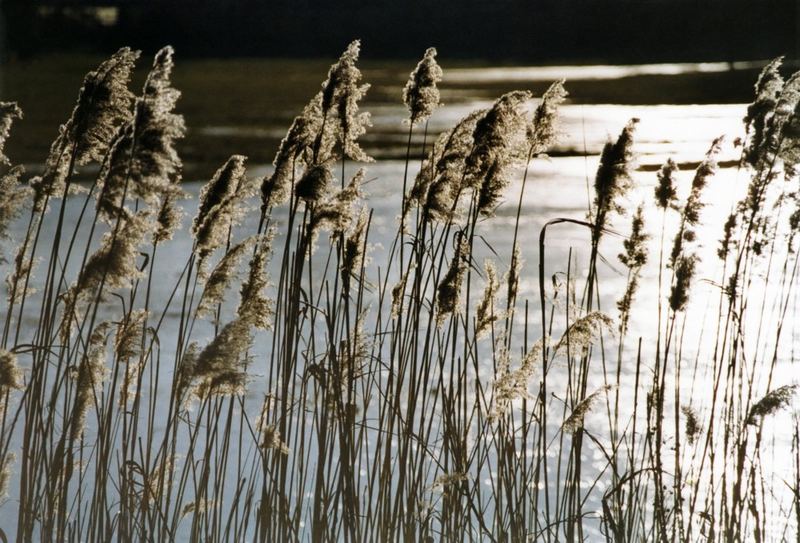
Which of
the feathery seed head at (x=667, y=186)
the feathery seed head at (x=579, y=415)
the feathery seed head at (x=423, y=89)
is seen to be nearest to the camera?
the feathery seed head at (x=579, y=415)

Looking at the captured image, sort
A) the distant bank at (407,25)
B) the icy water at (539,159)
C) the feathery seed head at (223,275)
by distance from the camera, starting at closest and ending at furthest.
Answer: the feathery seed head at (223,275) < the icy water at (539,159) < the distant bank at (407,25)

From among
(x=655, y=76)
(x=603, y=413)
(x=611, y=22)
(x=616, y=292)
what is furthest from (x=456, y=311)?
(x=655, y=76)

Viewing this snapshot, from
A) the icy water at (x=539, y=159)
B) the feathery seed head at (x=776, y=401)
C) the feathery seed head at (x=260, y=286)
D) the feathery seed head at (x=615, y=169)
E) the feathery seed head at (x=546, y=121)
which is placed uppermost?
the icy water at (x=539, y=159)

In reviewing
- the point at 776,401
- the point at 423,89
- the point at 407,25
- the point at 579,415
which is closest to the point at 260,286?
the point at 423,89

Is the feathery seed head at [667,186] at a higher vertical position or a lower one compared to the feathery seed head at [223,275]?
higher

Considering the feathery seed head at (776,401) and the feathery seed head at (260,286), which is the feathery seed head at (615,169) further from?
the feathery seed head at (260,286)

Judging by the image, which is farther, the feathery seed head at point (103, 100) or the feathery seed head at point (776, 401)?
the feathery seed head at point (776, 401)

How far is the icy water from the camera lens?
5969 mm

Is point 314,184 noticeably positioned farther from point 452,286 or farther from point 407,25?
point 407,25

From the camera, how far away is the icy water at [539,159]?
597cm

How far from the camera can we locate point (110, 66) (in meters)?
2.12

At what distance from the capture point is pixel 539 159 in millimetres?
5617

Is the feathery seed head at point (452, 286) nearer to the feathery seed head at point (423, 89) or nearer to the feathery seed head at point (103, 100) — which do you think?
the feathery seed head at point (423, 89)

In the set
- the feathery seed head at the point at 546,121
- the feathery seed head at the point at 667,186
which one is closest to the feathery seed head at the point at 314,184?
the feathery seed head at the point at 546,121
